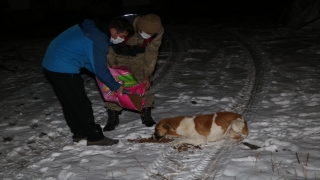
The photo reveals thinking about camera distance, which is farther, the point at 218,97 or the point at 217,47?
the point at 217,47

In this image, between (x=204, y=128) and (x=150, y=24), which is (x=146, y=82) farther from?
(x=204, y=128)

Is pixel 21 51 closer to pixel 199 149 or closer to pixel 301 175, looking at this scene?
pixel 199 149

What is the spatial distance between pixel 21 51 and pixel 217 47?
705cm

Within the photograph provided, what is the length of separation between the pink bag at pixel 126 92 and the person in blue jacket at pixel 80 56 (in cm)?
22

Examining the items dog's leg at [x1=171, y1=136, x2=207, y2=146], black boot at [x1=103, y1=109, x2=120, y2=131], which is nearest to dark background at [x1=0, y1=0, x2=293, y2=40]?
black boot at [x1=103, y1=109, x2=120, y2=131]

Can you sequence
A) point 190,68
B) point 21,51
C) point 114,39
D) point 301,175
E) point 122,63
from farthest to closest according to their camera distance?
1. point 21,51
2. point 190,68
3. point 122,63
4. point 114,39
5. point 301,175

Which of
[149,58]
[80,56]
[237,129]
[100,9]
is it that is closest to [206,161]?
[237,129]

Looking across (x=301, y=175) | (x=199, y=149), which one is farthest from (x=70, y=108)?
(x=301, y=175)

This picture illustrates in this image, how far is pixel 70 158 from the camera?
4.01 metres

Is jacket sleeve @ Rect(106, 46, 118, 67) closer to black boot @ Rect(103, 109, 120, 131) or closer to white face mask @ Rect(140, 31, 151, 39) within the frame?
Answer: white face mask @ Rect(140, 31, 151, 39)

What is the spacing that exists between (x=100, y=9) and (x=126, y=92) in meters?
19.5

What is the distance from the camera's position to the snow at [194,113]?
363cm

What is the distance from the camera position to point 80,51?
3.70 metres

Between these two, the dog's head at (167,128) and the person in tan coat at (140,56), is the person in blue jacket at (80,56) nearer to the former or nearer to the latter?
the person in tan coat at (140,56)
